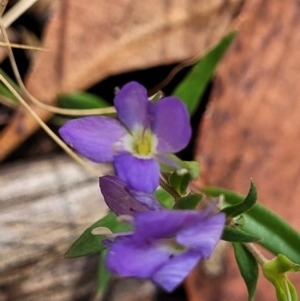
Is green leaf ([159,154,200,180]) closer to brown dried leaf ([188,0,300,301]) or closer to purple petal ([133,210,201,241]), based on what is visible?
purple petal ([133,210,201,241])

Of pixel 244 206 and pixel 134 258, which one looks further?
pixel 244 206

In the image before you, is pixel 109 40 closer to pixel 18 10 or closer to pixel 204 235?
pixel 18 10

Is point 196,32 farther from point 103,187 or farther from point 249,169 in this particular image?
point 103,187

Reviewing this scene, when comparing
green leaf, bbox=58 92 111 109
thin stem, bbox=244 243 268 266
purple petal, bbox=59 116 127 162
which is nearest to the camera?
purple petal, bbox=59 116 127 162

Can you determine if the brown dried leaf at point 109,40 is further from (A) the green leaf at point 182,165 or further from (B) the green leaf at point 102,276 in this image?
(A) the green leaf at point 182,165

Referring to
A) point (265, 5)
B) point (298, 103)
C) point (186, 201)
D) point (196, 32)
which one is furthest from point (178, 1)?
point (186, 201)

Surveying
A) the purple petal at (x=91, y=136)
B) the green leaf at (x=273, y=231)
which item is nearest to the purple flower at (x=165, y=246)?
the purple petal at (x=91, y=136)

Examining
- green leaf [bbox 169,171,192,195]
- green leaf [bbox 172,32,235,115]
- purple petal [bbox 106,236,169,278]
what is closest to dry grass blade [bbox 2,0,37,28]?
green leaf [bbox 172,32,235,115]

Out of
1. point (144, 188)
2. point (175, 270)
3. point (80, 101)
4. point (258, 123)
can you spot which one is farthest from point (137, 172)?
point (258, 123)
